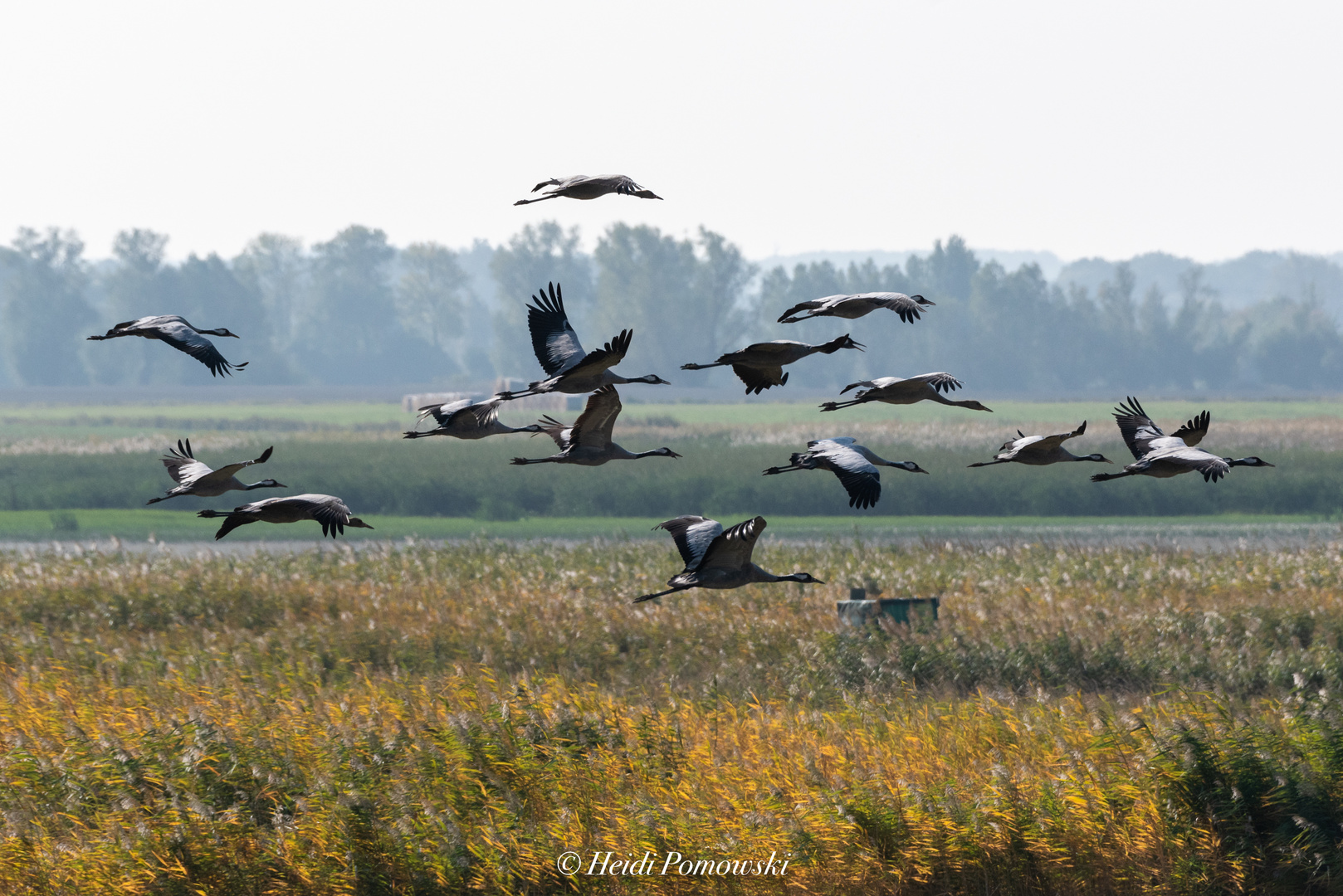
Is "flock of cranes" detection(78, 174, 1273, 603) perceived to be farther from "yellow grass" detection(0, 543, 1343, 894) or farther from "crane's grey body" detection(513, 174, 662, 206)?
"yellow grass" detection(0, 543, 1343, 894)

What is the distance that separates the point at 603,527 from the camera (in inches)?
2376

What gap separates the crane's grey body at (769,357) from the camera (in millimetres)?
5277

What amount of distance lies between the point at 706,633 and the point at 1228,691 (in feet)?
31.2

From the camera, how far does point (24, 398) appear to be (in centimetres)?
15938

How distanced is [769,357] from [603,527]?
181 ft

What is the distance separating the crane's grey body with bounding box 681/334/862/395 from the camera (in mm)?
5277

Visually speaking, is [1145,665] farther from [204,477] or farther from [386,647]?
[204,477]

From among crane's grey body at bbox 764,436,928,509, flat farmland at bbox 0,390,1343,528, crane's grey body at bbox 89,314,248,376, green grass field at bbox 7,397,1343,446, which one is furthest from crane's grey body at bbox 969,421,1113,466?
green grass field at bbox 7,397,1343,446

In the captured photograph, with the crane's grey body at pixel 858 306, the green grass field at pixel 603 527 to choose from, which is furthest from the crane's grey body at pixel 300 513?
the green grass field at pixel 603 527

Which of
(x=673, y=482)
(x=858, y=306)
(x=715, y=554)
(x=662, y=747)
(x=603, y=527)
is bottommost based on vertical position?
(x=603, y=527)

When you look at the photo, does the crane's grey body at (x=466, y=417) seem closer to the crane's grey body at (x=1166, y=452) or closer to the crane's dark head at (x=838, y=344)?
the crane's dark head at (x=838, y=344)

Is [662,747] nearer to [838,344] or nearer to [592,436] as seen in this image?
[592,436]

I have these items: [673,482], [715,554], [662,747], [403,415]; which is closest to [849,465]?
[715,554]

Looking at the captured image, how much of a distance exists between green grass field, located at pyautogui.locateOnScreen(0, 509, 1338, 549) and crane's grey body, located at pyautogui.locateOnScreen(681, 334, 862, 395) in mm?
46786
